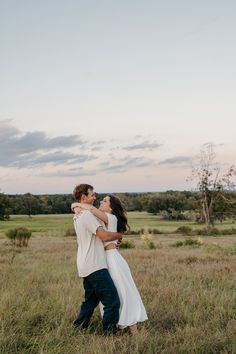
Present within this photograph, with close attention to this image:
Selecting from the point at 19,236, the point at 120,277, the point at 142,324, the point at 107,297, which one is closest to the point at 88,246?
Result: the point at 120,277

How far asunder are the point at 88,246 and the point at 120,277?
593 mm

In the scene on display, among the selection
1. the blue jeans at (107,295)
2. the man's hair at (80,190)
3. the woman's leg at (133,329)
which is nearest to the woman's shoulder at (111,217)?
the man's hair at (80,190)

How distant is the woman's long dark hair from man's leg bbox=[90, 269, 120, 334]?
65cm

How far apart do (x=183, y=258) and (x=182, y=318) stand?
8.43 metres

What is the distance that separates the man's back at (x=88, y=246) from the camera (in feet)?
19.1

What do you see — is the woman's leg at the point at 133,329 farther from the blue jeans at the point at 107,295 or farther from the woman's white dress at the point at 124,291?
the blue jeans at the point at 107,295

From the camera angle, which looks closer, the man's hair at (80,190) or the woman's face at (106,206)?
the man's hair at (80,190)

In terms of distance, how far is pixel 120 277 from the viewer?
5996mm

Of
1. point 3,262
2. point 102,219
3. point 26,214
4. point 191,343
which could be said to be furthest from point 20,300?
point 26,214

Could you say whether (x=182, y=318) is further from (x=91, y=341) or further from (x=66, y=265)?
(x=66, y=265)

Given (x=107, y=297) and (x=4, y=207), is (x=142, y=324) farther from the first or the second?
(x=4, y=207)

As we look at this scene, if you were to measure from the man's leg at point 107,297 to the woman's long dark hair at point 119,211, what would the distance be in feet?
2.15

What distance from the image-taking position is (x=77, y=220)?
19.5 feet

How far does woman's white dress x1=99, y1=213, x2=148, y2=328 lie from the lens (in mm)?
5926
